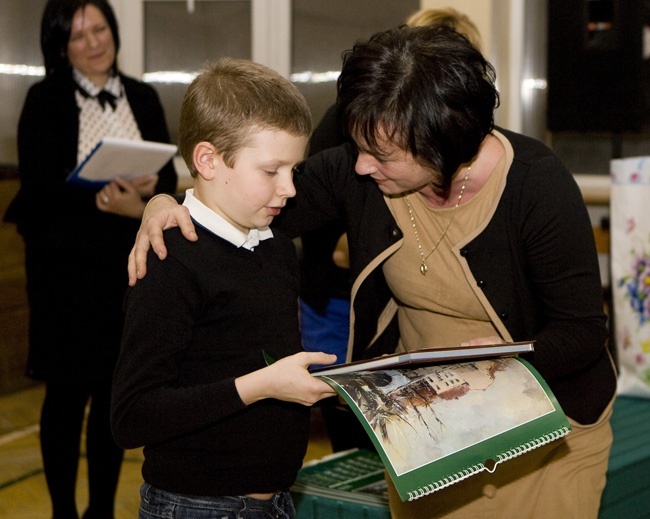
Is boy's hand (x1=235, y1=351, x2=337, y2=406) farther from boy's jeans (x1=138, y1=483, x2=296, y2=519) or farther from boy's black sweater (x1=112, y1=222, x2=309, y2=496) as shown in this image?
boy's jeans (x1=138, y1=483, x2=296, y2=519)

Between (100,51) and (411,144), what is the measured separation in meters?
1.45

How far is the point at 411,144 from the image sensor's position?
1.39 m

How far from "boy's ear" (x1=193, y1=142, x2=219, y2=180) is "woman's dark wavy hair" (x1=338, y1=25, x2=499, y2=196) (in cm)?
26

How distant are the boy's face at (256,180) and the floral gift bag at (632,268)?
1.69 m

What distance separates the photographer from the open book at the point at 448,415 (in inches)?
46.0

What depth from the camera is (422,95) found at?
53.9 inches

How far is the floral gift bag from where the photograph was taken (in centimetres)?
270

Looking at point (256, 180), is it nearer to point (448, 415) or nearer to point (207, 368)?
point (207, 368)

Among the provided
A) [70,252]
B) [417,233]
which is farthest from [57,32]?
[417,233]

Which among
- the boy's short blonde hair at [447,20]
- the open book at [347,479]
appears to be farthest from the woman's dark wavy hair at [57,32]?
the open book at [347,479]

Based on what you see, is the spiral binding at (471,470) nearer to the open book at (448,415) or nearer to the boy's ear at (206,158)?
the open book at (448,415)

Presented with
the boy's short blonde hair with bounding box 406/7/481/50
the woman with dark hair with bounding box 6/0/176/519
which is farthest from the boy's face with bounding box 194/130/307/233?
the woman with dark hair with bounding box 6/0/176/519

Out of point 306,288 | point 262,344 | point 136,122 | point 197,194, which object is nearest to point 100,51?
point 136,122

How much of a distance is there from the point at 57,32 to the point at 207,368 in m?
1.58
